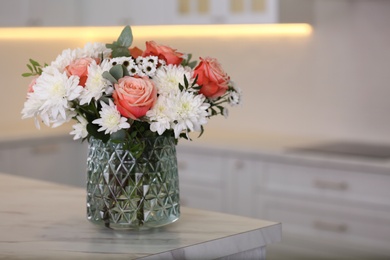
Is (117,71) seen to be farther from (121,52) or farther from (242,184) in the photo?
(242,184)

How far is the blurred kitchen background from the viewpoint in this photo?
13.6 feet

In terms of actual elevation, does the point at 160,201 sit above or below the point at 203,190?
above

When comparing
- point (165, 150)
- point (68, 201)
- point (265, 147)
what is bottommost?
point (265, 147)

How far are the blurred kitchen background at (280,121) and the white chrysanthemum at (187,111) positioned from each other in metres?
2.17

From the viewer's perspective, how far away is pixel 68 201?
8.04 ft

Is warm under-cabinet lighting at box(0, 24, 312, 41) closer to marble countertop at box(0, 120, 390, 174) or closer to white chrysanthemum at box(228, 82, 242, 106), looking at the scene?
marble countertop at box(0, 120, 390, 174)

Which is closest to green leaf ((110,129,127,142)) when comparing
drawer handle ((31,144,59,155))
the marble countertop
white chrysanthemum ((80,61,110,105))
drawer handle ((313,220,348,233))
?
white chrysanthemum ((80,61,110,105))

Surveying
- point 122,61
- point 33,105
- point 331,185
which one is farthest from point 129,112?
point 331,185

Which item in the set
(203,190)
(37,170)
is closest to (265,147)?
(203,190)

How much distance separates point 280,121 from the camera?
5.01m

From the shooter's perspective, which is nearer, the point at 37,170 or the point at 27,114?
the point at 27,114

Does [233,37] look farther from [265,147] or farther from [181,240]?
[181,240]

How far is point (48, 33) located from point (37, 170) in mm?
1104

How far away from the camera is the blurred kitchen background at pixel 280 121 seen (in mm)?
4141
